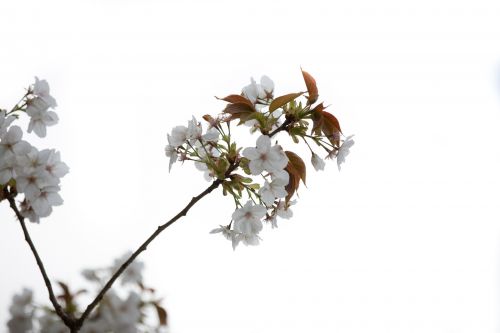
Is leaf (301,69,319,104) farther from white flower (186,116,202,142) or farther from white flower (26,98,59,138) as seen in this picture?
white flower (26,98,59,138)

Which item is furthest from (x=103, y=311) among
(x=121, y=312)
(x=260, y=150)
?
(x=260, y=150)

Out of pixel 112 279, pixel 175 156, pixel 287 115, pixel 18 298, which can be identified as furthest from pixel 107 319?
pixel 287 115

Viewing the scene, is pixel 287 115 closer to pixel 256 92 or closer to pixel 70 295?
pixel 256 92

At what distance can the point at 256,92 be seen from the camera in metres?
1.33

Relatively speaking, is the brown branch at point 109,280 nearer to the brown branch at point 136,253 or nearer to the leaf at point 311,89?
the brown branch at point 136,253

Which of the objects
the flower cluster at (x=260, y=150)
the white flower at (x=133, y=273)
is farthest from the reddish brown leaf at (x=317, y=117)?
the white flower at (x=133, y=273)

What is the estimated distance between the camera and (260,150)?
1.12 m

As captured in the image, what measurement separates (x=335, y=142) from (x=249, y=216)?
0.26 meters

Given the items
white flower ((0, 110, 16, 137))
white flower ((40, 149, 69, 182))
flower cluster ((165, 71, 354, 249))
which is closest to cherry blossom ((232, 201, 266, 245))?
flower cluster ((165, 71, 354, 249))

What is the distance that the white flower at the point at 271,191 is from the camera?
3.87ft

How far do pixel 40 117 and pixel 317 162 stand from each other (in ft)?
2.07

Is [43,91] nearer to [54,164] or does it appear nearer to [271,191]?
[54,164]

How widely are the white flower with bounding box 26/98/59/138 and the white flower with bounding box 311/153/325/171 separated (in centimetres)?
59

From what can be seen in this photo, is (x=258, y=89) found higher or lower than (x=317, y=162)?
higher
